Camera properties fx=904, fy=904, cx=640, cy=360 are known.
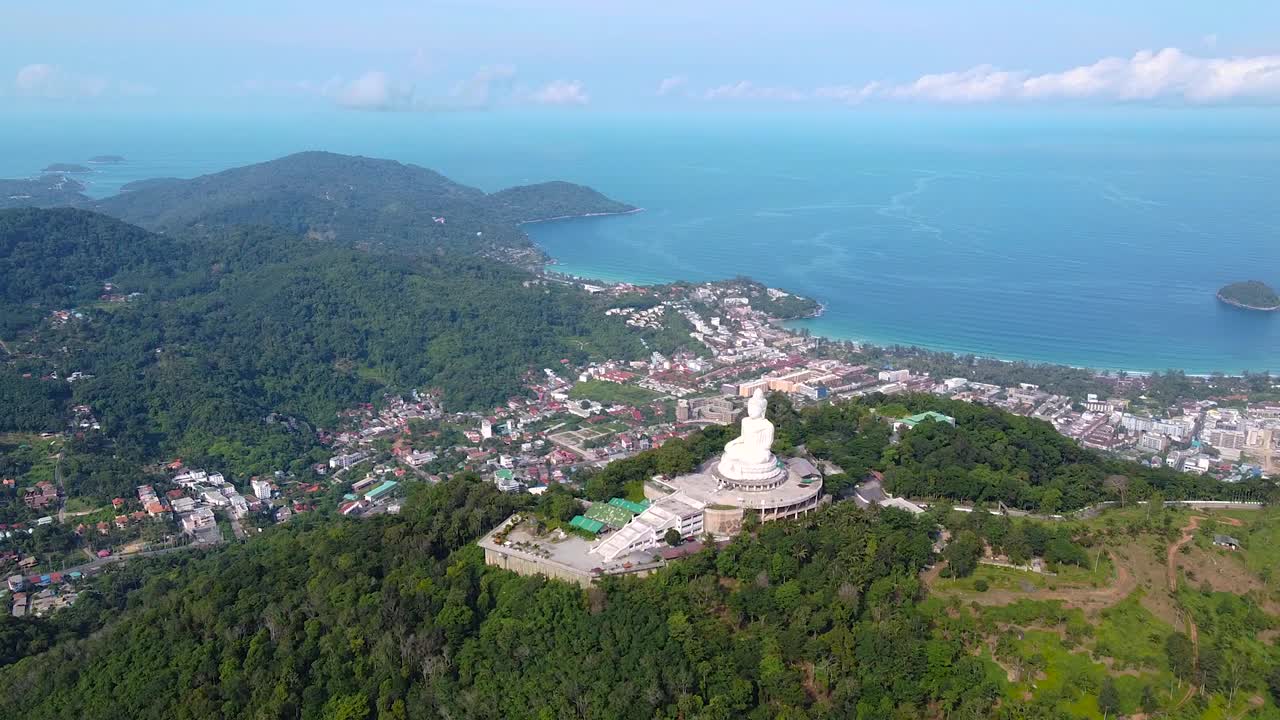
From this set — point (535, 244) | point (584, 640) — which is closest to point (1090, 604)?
point (584, 640)

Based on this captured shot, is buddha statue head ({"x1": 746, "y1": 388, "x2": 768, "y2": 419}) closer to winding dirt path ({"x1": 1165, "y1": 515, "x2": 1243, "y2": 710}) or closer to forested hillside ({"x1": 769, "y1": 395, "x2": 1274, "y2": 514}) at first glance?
forested hillside ({"x1": 769, "y1": 395, "x2": 1274, "y2": 514})

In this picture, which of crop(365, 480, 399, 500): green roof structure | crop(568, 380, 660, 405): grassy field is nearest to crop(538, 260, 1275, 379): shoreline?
crop(568, 380, 660, 405): grassy field

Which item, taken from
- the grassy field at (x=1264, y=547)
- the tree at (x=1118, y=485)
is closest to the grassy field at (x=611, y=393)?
the tree at (x=1118, y=485)

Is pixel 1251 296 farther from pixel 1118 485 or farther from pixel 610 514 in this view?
pixel 610 514

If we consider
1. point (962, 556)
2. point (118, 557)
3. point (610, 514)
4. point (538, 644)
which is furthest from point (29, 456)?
point (962, 556)

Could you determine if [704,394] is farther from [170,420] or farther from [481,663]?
[481,663]

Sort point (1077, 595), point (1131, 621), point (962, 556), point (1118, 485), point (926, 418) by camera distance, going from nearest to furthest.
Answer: point (1131, 621) < point (1077, 595) < point (962, 556) < point (1118, 485) < point (926, 418)
